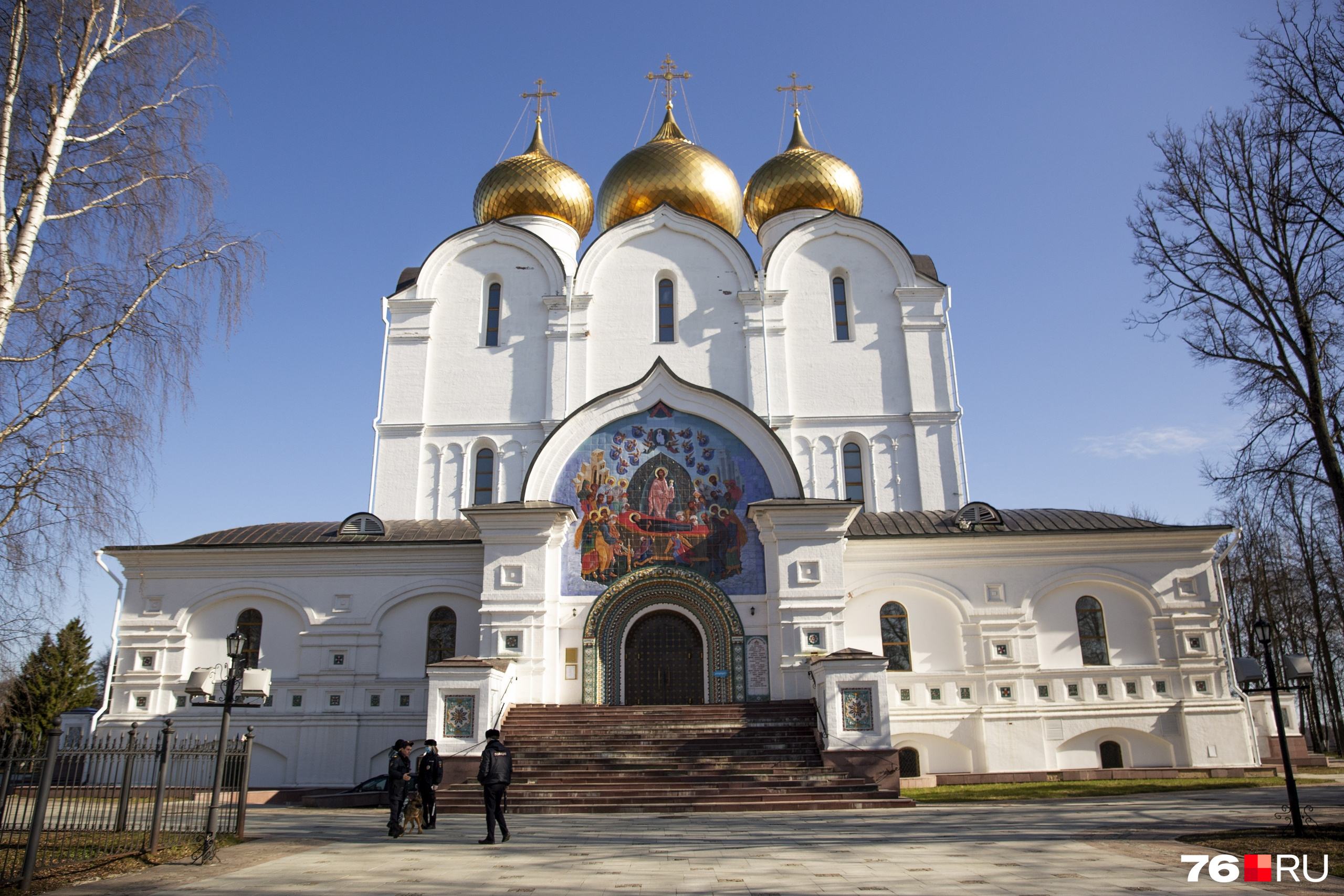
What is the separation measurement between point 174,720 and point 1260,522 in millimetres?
18115

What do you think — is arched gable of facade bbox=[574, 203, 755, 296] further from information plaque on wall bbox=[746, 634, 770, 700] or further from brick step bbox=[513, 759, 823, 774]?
brick step bbox=[513, 759, 823, 774]

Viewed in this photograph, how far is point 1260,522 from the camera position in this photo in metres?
12.0

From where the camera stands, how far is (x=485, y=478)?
70.3 feet

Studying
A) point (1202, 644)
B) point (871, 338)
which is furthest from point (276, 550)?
point (1202, 644)

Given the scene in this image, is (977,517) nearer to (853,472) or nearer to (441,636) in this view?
(853,472)

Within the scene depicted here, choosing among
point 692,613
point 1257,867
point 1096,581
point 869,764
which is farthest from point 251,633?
point 1257,867

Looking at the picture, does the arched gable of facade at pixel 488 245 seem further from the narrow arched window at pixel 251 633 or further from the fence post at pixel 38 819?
the fence post at pixel 38 819

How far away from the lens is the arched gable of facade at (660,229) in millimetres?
22328

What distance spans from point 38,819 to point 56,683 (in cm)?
2657

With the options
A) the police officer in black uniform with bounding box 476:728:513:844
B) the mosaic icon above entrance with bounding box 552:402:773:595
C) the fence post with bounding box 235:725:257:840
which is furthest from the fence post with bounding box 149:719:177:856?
the mosaic icon above entrance with bounding box 552:402:773:595

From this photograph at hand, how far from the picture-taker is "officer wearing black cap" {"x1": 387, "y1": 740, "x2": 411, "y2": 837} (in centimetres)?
1049

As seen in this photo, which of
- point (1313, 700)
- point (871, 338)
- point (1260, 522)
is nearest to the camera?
point (1260, 522)

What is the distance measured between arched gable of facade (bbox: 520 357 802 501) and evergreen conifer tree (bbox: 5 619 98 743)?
727 inches

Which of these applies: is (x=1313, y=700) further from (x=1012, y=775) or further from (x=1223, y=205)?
(x=1223, y=205)
